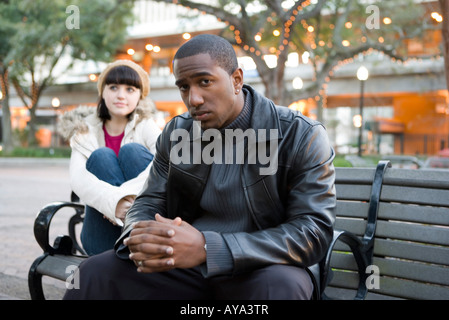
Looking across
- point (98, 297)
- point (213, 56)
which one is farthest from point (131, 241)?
point (213, 56)

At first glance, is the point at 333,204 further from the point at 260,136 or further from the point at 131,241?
the point at 131,241

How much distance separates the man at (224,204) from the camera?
5.65 ft

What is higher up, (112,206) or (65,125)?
(65,125)

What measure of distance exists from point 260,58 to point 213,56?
532 inches

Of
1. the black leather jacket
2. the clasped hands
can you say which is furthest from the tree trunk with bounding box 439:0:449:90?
the clasped hands

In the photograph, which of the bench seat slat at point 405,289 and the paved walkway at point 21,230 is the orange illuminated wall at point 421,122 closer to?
the paved walkway at point 21,230

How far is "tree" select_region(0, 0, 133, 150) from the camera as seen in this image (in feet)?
65.0

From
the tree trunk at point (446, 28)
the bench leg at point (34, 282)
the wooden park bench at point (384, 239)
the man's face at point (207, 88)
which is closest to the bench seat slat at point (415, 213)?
the wooden park bench at point (384, 239)

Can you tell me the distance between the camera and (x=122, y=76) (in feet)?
11.1

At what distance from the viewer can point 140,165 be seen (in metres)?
3.00

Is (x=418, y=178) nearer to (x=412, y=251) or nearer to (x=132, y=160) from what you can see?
(x=412, y=251)

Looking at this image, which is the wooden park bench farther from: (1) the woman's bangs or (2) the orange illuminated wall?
(2) the orange illuminated wall

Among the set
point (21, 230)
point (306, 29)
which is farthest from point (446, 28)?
point (306, 29)

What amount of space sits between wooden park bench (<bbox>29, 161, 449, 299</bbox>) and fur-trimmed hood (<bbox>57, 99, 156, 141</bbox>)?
597 millimetres
